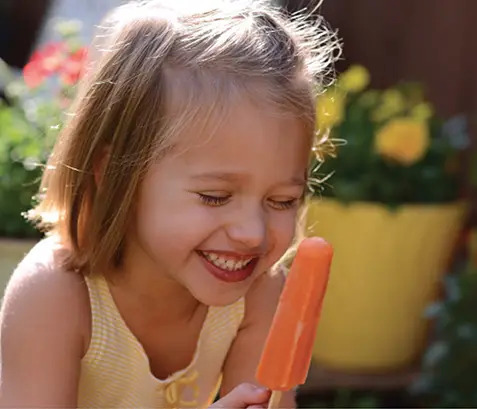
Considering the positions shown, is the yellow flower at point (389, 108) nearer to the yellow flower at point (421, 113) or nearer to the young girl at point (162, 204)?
the yellow flower at point (421, 113)

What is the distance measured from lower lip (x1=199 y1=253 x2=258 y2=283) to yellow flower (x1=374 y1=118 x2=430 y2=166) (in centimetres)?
188

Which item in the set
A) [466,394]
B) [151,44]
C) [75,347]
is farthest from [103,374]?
[466,394]

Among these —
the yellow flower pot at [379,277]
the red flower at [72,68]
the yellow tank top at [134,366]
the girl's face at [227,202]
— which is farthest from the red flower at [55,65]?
the girl's face at [227,202]

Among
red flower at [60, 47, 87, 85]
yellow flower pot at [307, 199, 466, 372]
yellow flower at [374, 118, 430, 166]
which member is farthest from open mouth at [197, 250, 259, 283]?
yellow flower at [374, 118, 430, 166]

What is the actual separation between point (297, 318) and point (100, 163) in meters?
0.52

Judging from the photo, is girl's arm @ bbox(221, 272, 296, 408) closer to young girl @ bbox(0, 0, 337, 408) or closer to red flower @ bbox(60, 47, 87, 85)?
young girl @ bbox(0, 0, 337, 408)

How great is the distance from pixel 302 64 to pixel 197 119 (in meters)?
0.27

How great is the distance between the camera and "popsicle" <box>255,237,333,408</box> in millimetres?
1847

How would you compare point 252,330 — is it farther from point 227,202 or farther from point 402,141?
point 402,141

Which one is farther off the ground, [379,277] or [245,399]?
[245,399]

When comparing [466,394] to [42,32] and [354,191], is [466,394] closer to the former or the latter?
[354,191]

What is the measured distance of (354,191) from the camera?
12.5 feet

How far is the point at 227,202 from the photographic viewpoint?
1.96 m

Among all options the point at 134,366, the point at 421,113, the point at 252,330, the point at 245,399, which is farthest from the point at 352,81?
the point at 245,399
